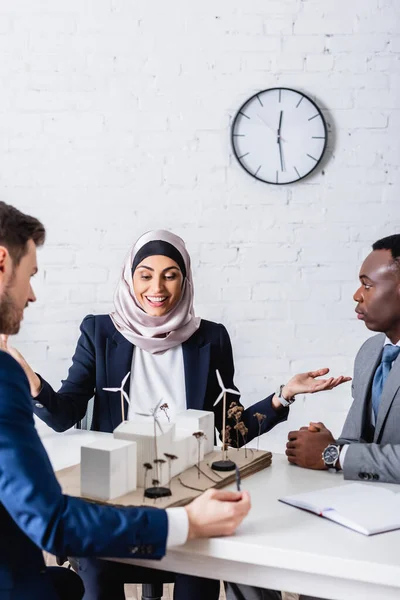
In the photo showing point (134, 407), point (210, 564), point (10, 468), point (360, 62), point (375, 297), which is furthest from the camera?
point (360, 62)

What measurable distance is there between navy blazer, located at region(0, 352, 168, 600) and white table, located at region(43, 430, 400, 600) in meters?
0.13

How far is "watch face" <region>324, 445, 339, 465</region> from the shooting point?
5.81 ft

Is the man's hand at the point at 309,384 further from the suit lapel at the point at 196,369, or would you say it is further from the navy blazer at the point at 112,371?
the suit lapel at the point at 196,369

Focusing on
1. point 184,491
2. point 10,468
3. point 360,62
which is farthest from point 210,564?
point 360,62

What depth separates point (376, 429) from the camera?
2.00 meters

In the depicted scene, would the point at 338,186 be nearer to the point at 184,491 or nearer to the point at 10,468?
the point at 184,491

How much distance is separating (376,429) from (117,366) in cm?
88

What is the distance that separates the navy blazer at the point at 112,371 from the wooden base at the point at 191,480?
508 millimetres

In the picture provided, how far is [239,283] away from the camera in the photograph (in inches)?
127

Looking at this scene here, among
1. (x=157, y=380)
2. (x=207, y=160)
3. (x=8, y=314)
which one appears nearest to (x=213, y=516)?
(x=8, y=314)

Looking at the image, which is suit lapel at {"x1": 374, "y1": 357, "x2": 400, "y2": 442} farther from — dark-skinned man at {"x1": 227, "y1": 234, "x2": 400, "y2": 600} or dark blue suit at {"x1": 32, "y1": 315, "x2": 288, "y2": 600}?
dark blue suit at {"x1": 32, "y1": 315, "x2": 288, "y2": 600}

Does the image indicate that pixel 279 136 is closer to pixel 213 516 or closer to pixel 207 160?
pixel 207 160

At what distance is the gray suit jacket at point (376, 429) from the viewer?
1725 mm

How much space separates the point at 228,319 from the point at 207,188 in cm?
60
